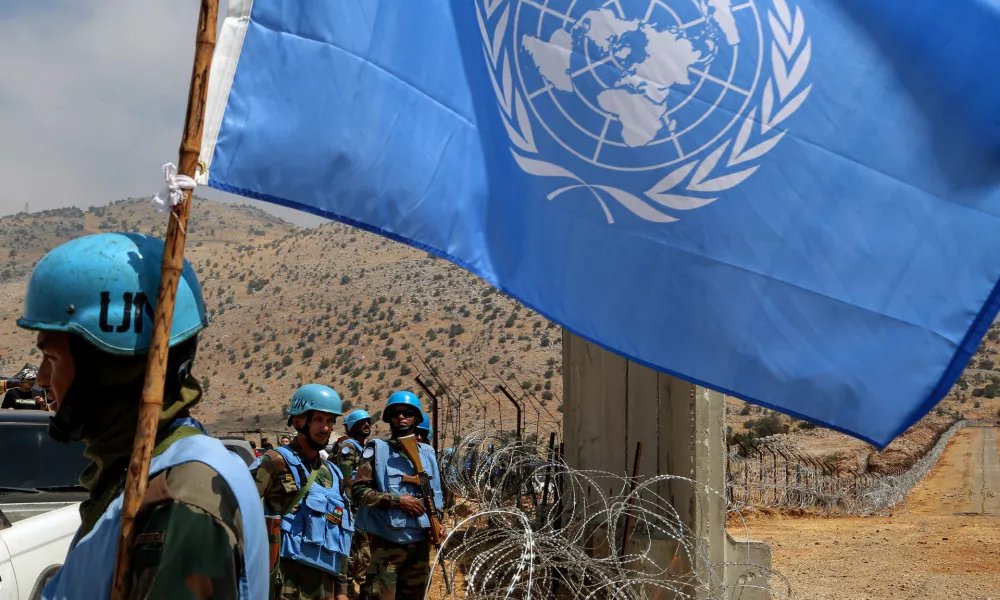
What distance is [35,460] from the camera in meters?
6.81

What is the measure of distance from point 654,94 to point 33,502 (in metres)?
4.82

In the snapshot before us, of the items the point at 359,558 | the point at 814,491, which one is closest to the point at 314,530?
the point at 359,558

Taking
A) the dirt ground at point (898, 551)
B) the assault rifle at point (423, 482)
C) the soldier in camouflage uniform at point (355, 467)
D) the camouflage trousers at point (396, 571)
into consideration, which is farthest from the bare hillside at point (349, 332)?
the camouflage trousers at point (396, 571)

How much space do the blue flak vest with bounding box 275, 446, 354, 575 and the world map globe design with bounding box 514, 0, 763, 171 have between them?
11.8ft

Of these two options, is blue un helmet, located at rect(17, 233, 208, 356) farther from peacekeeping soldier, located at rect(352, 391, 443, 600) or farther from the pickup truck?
peacekeeping soldier, located at rect(352, 391, 443, 600)

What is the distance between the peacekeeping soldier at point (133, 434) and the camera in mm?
1650

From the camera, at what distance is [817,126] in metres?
3.72

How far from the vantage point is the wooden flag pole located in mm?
1662

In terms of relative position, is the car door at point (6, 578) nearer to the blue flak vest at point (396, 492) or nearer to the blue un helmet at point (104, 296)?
the blue flak vest at point (396, 492)

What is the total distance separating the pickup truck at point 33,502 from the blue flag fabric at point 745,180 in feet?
10.2

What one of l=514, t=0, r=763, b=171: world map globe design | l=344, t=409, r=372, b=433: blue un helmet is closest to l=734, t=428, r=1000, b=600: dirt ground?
l=344, t=409, r=372, b=433: blue un helmet

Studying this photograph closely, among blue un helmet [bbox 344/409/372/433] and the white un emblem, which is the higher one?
the white un emblem

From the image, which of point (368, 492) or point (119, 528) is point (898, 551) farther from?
point (119, 528)

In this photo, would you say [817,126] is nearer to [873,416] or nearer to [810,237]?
[810,237]
